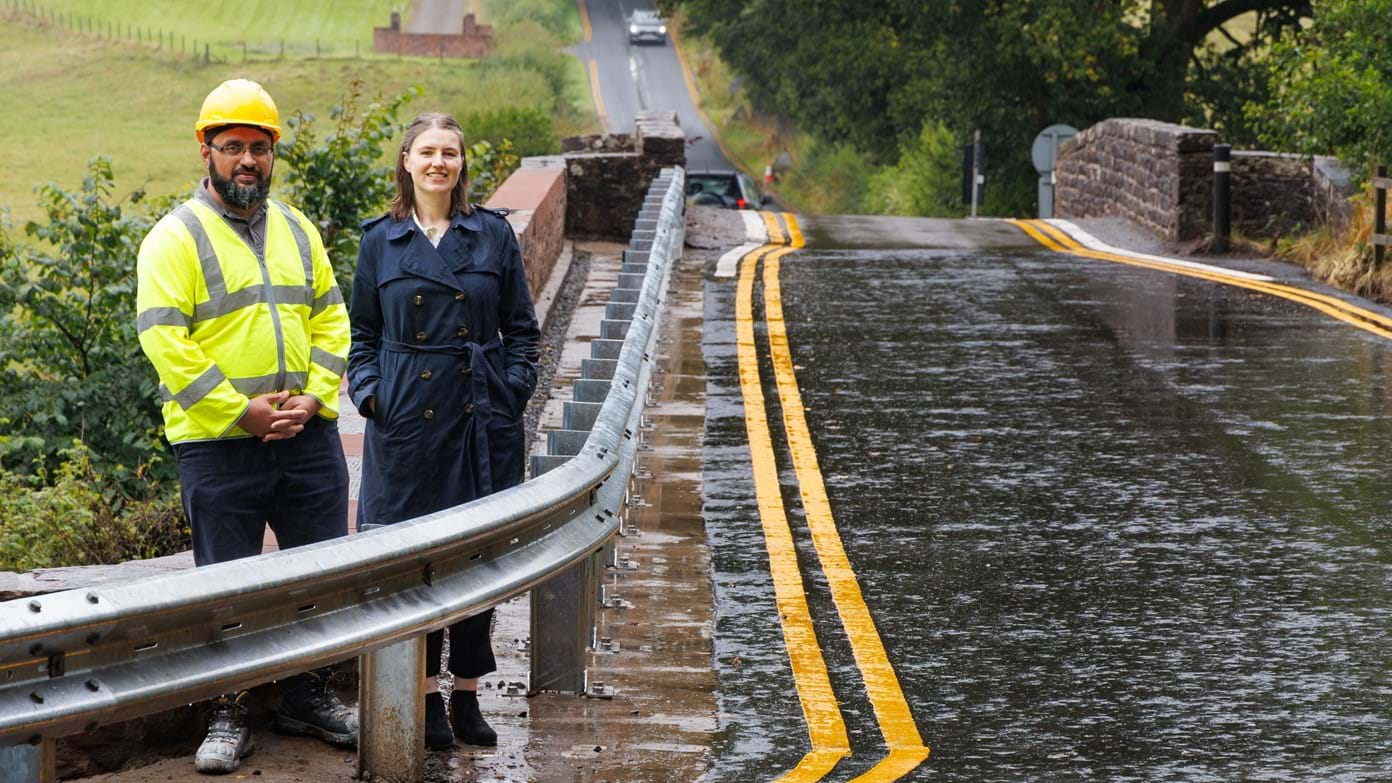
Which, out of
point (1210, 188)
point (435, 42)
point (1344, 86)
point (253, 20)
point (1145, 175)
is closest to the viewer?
point (1344, 86)

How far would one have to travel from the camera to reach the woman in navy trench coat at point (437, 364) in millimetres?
6113

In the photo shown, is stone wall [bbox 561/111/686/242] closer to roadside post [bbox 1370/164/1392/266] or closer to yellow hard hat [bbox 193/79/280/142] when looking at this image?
roadside post [bbox 1370/164/1392/266]

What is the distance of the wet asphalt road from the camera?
6191 mm

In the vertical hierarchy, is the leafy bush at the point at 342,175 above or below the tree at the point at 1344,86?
below

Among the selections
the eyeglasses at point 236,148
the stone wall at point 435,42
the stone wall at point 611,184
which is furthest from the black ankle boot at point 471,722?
the stone wall at point 435,42

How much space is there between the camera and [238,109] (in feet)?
19.0

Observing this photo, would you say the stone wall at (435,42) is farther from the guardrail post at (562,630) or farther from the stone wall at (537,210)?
the guardrail post at (562,630)

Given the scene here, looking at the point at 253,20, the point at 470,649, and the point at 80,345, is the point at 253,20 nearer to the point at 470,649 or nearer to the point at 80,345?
the point at 80,345

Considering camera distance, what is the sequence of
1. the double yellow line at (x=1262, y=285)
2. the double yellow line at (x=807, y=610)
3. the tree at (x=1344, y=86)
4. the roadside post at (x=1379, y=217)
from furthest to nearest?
the tree at (x=1344, y=86) < the roadside post at (x=1379, y=217) < the double yellow line at (x=1262, y=285) < the double yellow line at (x=807, y=610)

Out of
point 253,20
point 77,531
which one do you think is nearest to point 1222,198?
point 77,531

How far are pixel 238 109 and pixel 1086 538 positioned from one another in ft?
13.8

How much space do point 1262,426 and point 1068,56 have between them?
79.6 ft

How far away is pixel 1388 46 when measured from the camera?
1750 cm

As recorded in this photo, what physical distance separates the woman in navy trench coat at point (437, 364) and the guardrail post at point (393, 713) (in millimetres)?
675
